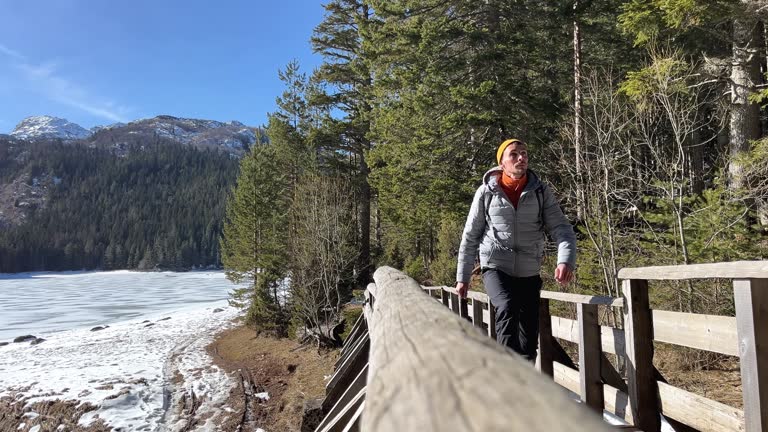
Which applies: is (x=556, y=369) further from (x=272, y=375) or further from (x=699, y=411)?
(x=272, y=375)

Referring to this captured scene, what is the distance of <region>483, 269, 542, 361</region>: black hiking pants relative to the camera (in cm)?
338

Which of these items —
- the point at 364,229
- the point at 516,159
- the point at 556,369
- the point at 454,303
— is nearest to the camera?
the point at 516,159

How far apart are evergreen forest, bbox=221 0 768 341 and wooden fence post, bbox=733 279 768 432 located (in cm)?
530

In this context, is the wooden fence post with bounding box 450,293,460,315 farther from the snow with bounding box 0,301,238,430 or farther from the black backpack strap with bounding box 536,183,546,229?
the snow with bounding box 0,301,238,430

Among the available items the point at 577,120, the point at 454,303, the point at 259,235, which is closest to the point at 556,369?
the point at 454,303

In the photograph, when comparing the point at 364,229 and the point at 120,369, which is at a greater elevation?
the point at 364,229

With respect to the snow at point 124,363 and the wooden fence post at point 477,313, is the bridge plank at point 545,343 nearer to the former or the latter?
the wooden fence post at point 477,313

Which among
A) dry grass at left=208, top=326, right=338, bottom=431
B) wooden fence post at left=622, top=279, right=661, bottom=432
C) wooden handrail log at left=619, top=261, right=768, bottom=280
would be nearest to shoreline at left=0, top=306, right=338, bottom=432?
dry grass at left=208, top=326, right=338, bottom=431

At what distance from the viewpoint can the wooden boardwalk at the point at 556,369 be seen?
2.28ft

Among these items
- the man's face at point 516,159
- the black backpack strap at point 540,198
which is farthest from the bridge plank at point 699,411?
the man's face at point 516,159

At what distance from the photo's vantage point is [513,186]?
3.47 metres

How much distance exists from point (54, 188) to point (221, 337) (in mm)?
173663

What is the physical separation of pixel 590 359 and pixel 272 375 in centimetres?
1379

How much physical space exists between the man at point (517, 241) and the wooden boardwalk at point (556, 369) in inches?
13.7
